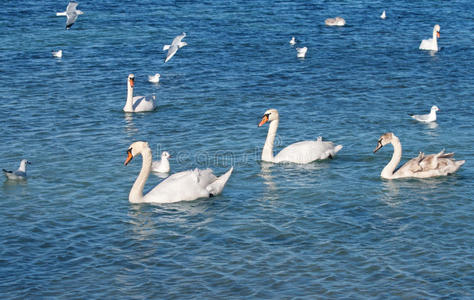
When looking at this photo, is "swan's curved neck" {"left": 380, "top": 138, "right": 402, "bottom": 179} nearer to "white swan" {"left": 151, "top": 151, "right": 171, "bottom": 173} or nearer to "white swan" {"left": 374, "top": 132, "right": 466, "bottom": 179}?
"white swan" {"left": 374, "top": 132, "right": 466, "bottom": 179}

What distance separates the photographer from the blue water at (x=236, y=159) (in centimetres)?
1447

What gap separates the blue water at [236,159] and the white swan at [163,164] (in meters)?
0.39

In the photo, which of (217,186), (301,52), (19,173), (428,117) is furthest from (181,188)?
(301,52)

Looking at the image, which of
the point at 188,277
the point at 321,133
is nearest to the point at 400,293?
the point at 188,277

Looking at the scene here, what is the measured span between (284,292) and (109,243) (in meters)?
3.85

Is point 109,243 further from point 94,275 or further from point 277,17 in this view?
point 277,17

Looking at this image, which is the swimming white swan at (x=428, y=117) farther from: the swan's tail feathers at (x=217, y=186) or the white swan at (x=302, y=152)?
the swan's tail feathers at (x=217, y=186)

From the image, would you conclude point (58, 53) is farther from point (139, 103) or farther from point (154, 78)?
point (139, 103)

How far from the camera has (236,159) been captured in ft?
69.7

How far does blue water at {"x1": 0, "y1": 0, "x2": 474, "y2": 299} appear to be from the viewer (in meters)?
14.5

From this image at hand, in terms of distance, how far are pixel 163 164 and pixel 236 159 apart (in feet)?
6.41

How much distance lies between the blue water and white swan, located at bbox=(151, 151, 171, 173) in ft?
1.27

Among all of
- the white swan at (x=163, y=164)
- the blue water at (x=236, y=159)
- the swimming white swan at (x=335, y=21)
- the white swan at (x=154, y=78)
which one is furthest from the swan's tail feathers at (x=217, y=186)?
the swimming white swan at (x=335, y=21)

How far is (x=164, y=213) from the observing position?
57.7ft
